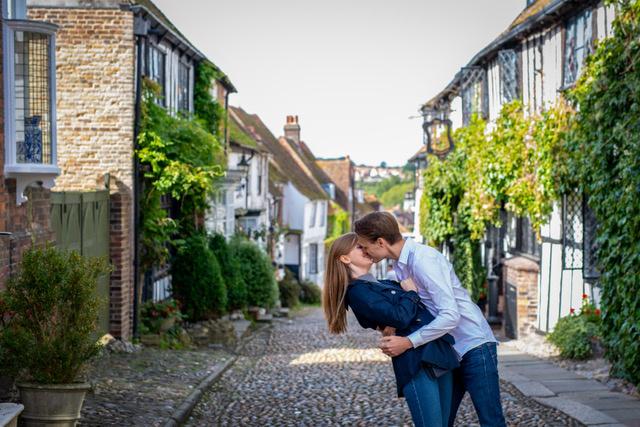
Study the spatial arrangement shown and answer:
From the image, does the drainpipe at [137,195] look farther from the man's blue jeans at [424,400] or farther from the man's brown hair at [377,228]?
the man's blue jeans at [424,400]

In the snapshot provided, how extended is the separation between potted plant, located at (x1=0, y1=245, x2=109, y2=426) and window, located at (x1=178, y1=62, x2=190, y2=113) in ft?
36.6

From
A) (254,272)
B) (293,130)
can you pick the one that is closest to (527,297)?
(254,272)

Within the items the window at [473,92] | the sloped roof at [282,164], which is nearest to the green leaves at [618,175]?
the window at [473,92]

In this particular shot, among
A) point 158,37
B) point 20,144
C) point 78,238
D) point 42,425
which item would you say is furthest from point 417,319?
point 158,37

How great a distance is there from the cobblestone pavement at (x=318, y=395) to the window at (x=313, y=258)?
3193 cm

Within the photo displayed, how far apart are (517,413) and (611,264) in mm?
2053

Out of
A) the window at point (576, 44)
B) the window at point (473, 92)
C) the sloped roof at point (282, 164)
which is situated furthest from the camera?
the sloped roof at point (282, 164)

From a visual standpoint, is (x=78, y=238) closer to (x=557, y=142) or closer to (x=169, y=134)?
(x=169, y=134)

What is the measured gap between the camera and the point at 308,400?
9.93 metres

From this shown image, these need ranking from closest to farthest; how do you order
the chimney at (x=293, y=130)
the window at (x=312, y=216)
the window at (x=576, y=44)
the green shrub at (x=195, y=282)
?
1. the window at (x=576, y=44)
2. the green shrub at (x=195, y=282)
3. the window at (x=312, y=216)
4. the chimney at (x=293, y=130)

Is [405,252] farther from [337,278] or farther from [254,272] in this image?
[254,272]

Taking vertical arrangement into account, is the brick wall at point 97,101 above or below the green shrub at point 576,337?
above

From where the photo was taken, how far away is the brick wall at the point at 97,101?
45.1 ft

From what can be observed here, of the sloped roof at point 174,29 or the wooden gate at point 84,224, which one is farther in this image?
the sloped roof at point 174,29
